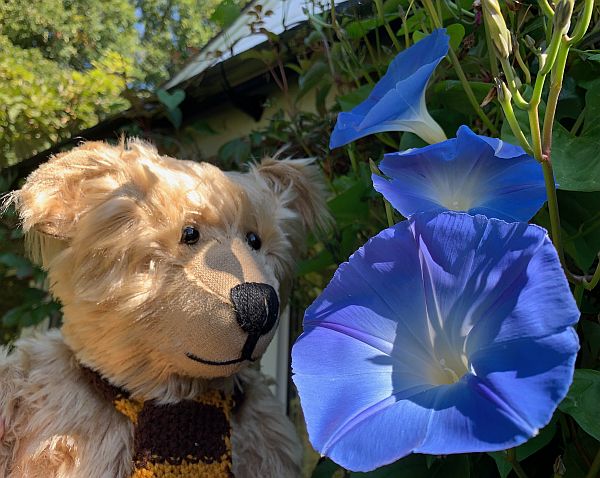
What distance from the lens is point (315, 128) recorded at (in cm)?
125

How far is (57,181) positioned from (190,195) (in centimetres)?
16

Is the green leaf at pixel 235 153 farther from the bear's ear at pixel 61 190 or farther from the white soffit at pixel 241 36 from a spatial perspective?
the bear's ear at pixel 61 190

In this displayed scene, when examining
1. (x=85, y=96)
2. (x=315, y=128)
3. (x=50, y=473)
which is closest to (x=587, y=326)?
(x=50, y=473)

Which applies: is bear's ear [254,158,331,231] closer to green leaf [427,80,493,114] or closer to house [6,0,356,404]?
green leaf [427,80,493,114]

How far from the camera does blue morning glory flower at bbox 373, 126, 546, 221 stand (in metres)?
0.46

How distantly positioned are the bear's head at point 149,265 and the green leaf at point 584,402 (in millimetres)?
330

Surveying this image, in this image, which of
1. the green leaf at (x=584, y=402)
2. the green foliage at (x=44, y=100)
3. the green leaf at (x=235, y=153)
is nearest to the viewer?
the green leaf at (x=584, y=402)

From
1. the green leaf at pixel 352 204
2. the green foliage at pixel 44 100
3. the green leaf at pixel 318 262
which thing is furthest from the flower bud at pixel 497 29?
the green foliage at pixel 44 100

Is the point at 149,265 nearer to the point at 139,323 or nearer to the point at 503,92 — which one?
the point at 139,323

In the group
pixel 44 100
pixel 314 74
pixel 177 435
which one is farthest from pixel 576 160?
pixel 44 100

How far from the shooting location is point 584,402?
446 millimetres

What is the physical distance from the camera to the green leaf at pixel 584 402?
0.44 meters

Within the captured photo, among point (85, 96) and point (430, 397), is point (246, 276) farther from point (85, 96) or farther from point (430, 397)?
point (85, 96)

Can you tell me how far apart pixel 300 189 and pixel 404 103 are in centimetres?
37
